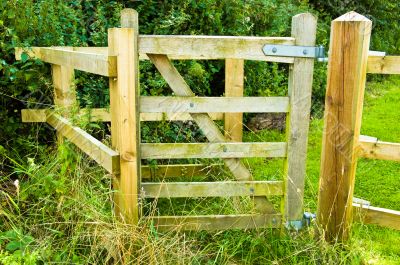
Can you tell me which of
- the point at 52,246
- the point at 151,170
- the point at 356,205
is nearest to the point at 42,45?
the point at 151,170

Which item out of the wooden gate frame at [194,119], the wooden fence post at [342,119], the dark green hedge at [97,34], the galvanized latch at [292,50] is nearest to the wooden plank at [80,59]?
the wooden gate frame at [194,119]

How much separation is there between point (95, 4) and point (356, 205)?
3.93 metres

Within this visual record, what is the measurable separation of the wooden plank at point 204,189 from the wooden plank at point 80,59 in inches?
34.8

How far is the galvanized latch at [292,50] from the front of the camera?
3355 mm

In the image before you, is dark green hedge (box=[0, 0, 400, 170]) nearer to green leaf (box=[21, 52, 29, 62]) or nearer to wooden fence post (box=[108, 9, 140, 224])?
green leaf (box=[21, 52, 29, 62])

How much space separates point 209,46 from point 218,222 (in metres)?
1.30

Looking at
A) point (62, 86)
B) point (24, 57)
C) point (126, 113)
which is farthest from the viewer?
point (62, 86)

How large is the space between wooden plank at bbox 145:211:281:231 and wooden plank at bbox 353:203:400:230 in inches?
22.8

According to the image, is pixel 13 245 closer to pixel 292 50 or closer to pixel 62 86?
pixel 62 86

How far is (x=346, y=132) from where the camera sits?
10.8 feet

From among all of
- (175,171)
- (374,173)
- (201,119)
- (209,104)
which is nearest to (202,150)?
(201,119)

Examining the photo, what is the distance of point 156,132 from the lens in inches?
197

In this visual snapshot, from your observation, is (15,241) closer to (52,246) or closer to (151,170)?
(52,246)

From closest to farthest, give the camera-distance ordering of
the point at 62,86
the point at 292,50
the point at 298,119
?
1. the point at 292,50
2. the point at 298,119
3. the point at 62,86
